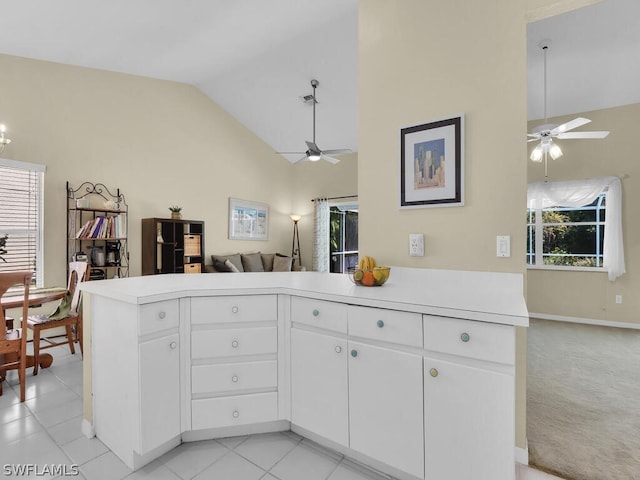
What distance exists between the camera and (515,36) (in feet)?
5.82

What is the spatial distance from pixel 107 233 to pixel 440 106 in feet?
13.1

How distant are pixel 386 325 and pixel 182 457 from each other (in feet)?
4.39

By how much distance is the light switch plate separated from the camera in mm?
1794

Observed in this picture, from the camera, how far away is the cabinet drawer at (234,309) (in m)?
1.77

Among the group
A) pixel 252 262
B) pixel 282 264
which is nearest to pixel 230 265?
pixel 252 262

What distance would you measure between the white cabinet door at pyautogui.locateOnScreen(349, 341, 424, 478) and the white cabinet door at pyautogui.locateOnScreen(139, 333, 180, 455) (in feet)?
3.08

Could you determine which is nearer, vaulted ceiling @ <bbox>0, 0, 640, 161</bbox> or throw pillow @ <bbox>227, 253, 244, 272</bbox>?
vaulted ceiling @ <bbox>0, 0, 640, 161</bbox>

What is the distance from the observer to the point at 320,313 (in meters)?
1.68

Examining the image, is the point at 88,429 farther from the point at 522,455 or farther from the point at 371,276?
the point at 522,455

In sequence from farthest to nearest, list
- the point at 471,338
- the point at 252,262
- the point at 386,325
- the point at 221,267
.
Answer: the point at 252,262
the point at 221,267
the point at 386,325
the point at 471,338

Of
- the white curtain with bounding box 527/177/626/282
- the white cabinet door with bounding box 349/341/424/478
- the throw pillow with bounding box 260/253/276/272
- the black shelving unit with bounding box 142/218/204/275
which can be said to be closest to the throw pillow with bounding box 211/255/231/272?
the black shelving unit with bounding box 142/218/204/275

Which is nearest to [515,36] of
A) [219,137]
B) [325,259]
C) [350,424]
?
[350,424]

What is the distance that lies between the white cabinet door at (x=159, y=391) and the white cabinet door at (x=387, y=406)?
0.94 metres

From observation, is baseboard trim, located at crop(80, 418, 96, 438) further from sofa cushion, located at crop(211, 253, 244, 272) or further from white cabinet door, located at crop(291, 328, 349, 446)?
sofa cushion, located at crop(211, 253, 244, 272)
